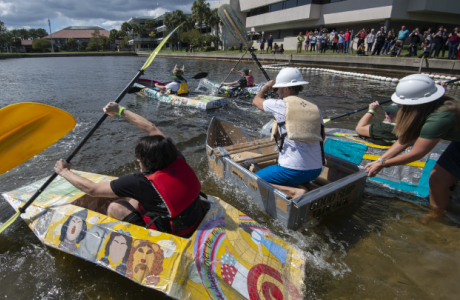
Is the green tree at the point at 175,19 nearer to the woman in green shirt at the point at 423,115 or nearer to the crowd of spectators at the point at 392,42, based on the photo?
the crowd of spectators at the point at 392,42

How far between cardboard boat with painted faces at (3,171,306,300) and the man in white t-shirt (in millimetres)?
931

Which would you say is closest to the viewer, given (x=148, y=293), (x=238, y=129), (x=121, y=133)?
(x=148, y=293)

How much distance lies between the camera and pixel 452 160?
304 centimetres

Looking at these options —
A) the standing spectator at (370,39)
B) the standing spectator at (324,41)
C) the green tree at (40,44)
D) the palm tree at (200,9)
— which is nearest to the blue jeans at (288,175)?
the standing spectator at (370,39)

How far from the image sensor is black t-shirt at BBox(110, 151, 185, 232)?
214 cm

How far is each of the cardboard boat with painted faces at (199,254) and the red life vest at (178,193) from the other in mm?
122

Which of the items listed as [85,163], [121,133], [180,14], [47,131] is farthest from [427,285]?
[180,14]

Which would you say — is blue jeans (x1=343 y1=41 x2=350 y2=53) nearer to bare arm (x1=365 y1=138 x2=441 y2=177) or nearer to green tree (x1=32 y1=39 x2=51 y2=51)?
bare arm (x1=365 y1=138 x2=441 y2=177)

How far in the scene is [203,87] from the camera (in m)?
12.7

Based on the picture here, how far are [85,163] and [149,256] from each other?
14.1 feet

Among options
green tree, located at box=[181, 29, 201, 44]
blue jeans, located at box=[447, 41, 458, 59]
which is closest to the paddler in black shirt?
blue jeans, located at box=[447, 41, 458, 59]

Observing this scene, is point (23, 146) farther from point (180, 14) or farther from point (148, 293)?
point (180, 14)

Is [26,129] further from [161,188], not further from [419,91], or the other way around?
[419,91]

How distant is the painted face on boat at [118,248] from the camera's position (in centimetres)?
234
